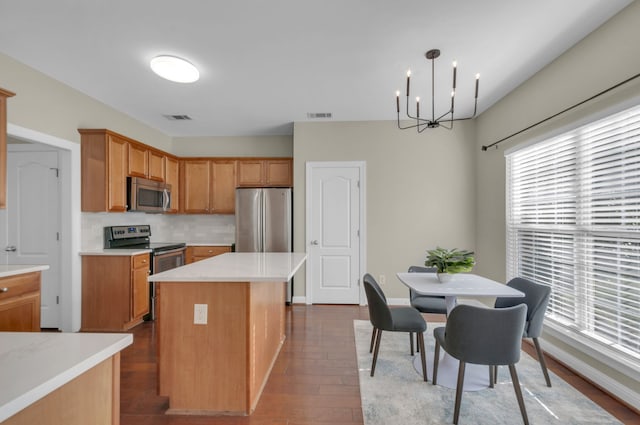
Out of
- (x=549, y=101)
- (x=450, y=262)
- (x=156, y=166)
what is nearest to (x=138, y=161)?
(x=156, y=166)

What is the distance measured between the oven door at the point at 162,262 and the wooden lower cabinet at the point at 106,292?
418 mm

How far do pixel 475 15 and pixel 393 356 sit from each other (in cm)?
278

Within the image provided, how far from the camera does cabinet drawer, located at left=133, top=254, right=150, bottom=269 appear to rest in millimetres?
3420

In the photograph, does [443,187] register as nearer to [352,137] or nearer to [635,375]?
Result: [352,137]

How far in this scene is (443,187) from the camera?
14.0ft

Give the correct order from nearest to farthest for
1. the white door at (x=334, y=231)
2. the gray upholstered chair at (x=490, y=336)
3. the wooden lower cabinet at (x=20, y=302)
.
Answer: the gray upholstered chair at (x=490, y=336)
the wooden lower cabinet at (x=20, y=302)
the white door at (x=334, y=231)

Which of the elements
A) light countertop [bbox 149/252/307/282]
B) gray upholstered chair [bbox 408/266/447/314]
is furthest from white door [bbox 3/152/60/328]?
gray upholstered chair [bbox 408/266/447/314]

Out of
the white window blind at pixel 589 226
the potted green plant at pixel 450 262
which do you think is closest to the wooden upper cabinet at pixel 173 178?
the potted green plant at pixel 450 262

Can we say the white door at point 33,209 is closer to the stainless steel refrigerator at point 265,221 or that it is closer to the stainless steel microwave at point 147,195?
the stainless steel microwave at point 147,195

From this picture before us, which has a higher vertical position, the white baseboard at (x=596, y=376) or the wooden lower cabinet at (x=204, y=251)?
the wooden lower cabinet at (x=204, y=251)

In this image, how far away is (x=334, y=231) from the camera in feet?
14.3

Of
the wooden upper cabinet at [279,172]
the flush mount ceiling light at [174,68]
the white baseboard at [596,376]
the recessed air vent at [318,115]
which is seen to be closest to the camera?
the white baseboard at [596,376]

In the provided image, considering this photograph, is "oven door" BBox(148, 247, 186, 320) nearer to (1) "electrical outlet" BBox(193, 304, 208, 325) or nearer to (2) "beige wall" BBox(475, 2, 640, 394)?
(1) "electrical outlet" BBox(193, 304, 208, 325)

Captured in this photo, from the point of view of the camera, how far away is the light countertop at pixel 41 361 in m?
0.61
